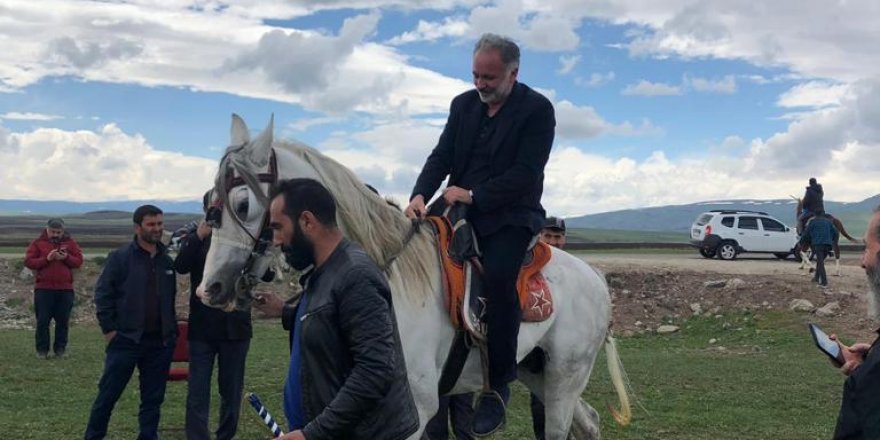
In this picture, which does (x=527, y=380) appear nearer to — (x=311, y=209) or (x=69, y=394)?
(x=311, y=209)

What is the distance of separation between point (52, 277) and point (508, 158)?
12.8 m

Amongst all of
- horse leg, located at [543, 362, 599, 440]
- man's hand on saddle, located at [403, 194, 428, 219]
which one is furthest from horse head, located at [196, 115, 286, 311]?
horse leg, located at [543, 362, 599, 440]

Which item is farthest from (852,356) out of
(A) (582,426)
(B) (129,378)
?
(B) (129,378)

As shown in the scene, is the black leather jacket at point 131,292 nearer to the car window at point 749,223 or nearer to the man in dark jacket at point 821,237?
the man in dark jacket at point 821,237

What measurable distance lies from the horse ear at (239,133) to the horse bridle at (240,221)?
18cm

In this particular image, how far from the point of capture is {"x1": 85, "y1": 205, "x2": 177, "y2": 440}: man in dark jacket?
8.31 metres

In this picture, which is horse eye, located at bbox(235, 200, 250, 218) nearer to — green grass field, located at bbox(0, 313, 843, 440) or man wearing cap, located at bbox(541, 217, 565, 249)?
man wearing cap, located at bbox(541, 217, 565, 249)

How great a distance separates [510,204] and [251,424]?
19.1 ft

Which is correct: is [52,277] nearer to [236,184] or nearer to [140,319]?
[140,319]

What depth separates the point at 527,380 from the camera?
Answer: 6.94 meters

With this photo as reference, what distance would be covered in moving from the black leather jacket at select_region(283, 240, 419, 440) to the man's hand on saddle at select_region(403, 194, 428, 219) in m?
Result: 2.09

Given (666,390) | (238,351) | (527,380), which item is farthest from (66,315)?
(527,380)

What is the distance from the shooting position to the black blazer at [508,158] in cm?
579

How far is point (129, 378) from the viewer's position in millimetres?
8594
